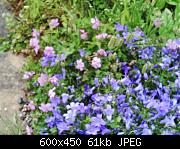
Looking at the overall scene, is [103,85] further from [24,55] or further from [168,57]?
[24,55]

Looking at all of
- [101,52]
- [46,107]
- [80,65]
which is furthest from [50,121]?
[101,52]

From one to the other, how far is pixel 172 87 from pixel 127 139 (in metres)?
0.43

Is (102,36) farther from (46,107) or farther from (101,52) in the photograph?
(46,107)

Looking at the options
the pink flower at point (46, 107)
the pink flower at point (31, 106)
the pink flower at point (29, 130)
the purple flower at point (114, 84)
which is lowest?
the pink flower at point (29, 130)

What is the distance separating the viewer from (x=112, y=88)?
2855mm

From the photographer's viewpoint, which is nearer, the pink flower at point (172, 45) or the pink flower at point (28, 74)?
the pink flower at point (172, 45)

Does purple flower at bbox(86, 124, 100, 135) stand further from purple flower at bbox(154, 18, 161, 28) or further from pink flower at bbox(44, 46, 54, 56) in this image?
purple flower at bbox(154, 18, 161, 28)

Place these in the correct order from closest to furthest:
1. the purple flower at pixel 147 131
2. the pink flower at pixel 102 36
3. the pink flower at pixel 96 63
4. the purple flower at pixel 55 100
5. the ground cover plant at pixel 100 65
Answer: the purple flower at pixel 147 131, the ground cover plant at pixel 100 65, the purple flower at pixel 55 100, the pink flower at pixel 96 63, the pink flower at pixel 102 36

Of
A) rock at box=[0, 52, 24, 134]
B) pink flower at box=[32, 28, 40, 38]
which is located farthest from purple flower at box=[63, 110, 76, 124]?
pink flower at box=[32, 28, 40, 38]

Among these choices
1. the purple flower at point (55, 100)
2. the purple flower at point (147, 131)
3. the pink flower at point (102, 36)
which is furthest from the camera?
the pink flower at point (102, 36)

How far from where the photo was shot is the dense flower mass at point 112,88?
269cm

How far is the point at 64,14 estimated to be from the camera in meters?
3.50

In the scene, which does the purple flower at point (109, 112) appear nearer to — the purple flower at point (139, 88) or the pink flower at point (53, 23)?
the purple flower at point (139, 88)

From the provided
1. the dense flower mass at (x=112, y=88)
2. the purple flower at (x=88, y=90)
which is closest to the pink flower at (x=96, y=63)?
the dense flower mass at (x=112, y=88)
